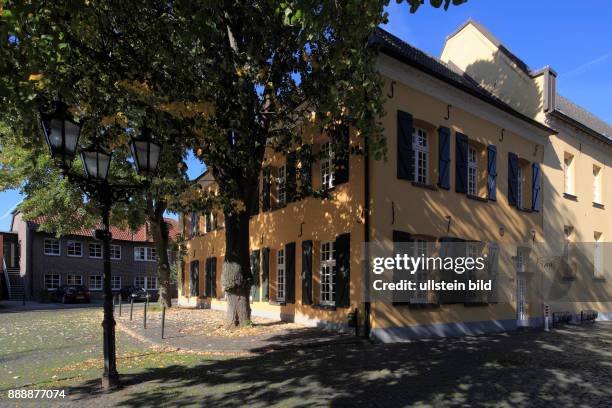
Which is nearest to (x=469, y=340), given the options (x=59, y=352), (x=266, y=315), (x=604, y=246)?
(x=266, y=315)

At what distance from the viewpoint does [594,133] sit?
20375 mm

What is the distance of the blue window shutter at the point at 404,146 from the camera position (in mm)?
12453

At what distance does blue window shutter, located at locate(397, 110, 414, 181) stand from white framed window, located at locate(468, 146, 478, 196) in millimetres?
3617

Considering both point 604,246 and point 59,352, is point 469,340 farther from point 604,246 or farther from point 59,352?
point 604,246

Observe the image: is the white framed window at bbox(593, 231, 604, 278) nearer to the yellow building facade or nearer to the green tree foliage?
the yellow building facade

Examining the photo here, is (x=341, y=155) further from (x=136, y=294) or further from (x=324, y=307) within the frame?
(x=136, y=294)

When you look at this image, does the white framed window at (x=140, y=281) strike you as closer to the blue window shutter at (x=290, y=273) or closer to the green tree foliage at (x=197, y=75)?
the blue window shutter at (x=290, y=273)

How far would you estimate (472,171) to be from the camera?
15555 millimetres

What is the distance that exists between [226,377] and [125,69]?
19.8 ft

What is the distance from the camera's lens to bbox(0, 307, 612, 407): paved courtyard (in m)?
6.44

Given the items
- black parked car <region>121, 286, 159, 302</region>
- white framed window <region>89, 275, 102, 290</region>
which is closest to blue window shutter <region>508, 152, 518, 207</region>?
black parked car <region>121, 286, 159, 302</region>

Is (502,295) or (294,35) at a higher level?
(294,35)

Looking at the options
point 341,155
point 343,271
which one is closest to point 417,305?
point 343,271

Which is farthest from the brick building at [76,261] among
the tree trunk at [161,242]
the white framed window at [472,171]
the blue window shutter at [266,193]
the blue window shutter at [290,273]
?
the white framed window at [472,171]
